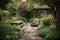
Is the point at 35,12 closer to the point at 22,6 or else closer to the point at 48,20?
the point at 22,6

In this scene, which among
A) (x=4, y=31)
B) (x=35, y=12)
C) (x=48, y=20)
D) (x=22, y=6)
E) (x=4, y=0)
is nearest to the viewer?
(x=4, y=31)

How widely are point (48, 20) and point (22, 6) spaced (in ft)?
33.0

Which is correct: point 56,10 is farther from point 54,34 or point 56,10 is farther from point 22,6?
point 22,6

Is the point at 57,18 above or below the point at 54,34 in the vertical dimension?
above


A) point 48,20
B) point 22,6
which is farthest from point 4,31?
point 22,6

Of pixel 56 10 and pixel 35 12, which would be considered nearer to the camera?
pixel 56 10

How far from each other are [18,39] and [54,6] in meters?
3.72

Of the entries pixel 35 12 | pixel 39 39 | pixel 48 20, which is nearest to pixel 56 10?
pixel 39 39

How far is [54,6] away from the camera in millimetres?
12336

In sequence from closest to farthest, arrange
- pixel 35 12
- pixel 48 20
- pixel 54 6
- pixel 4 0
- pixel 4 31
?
pixel 4 31
pixel 54 6
pixel 4 0
pixel 48 20
pixel 35 12

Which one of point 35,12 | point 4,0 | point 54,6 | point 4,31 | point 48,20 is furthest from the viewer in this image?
point 35,12

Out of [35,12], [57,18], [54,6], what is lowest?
[35,12]

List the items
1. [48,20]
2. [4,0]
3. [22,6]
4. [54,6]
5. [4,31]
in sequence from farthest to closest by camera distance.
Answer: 1. [22,6]
2. [48,20]
3. [4,0]
4. [54,6]
5. [4,31]

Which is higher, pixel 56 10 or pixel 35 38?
pixel 56 10
